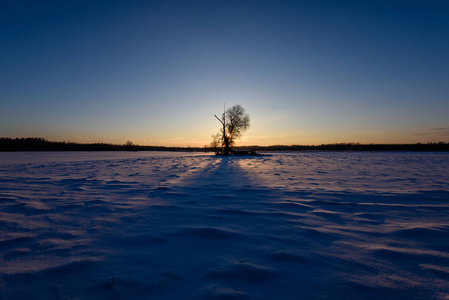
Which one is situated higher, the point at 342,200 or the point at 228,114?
the point at 228,114

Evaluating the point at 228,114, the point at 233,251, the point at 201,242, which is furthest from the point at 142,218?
the point at 228,114

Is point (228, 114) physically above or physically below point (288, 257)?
above

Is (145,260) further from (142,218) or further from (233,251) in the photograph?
(142,218)

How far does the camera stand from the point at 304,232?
255 cm

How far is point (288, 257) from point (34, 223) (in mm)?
3250

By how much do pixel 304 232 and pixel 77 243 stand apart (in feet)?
8.27

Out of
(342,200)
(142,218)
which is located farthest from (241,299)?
(342,200)

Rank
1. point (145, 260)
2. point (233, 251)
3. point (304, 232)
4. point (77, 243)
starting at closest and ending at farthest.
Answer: point (145, 260), point (233, 251), point (77, 243), point (304, 232)

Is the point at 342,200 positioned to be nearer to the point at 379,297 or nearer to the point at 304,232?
the point at 304,232

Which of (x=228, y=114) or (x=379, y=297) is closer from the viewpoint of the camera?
(x=379, y=297)

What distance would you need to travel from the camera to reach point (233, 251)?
2068 mm

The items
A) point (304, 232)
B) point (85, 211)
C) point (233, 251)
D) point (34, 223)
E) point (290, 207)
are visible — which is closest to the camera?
point (233, 251)

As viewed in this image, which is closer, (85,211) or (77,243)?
(77,243)

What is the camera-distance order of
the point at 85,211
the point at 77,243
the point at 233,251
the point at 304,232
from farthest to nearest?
1. the point at 85,211
2. the point at 304,232
3. the point at 77,243
4. the point at 233,251
